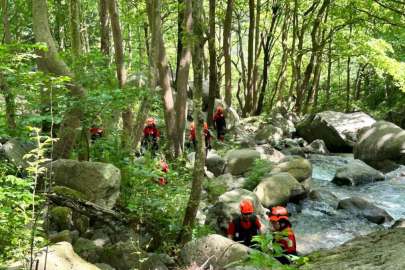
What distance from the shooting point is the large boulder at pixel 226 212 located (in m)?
7.91

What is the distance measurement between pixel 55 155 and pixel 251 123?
52.3ft

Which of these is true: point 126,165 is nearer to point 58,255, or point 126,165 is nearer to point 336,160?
point 58,255

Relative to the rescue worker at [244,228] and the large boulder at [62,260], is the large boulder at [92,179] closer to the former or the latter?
the large boulder at [62,260]

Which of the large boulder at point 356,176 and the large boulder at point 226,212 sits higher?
the large boulder at point 226,212

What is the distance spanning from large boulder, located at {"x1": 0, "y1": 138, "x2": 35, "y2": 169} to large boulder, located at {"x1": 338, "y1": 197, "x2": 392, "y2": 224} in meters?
7.92

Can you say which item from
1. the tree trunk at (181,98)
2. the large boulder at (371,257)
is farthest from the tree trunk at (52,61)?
the tree trunk at (181,98)

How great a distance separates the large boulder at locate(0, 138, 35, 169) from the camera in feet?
19.3

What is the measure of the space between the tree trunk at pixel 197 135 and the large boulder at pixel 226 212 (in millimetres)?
1889

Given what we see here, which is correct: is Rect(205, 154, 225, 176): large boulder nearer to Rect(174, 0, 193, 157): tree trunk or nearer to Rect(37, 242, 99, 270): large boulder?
Rect(174, 0, 193, 157): tree trunk

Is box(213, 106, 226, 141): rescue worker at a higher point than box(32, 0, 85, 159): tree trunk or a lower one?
lower

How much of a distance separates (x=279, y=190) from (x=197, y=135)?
16.1ft

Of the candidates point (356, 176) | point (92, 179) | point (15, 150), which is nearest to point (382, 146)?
point (356, 176)

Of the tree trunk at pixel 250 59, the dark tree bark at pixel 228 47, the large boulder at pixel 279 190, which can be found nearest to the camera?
the large boulder at pixel 279 190

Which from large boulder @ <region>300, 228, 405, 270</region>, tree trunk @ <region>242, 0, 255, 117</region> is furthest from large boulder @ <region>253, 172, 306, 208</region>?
tree trunk @ <region>242, 0, 255, 117</region>
